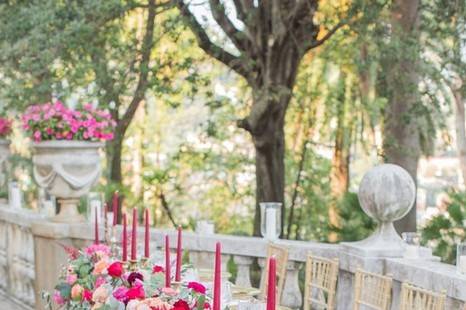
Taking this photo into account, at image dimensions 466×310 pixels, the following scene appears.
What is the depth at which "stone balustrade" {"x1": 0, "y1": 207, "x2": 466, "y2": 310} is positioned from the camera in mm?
6020

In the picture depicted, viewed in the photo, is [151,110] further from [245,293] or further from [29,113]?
[245,293]

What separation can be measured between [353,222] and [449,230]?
58.4 inches

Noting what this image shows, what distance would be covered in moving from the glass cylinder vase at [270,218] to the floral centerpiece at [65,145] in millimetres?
1575

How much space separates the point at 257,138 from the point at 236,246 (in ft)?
13.4

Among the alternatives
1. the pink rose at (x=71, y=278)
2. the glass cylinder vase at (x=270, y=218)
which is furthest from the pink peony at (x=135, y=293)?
the glass cylinder vase at (x=270, y=218)

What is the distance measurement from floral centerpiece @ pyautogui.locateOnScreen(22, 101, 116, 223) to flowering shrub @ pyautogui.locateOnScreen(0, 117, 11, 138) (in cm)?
266

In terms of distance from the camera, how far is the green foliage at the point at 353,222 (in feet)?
40.3

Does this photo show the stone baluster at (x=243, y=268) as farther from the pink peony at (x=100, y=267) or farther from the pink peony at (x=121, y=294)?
the pink peony at (x=121, y=294)

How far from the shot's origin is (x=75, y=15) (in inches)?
440

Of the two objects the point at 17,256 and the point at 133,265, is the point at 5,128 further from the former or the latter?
the point at 133,265

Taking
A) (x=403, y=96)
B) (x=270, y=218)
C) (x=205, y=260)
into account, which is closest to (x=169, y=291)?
(x=270, y=218)

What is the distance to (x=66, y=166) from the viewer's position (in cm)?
818

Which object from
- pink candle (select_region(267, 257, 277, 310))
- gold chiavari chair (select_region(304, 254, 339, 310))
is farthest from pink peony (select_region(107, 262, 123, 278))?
gold chiavari chair (select_region(304, 254, 339, 310))

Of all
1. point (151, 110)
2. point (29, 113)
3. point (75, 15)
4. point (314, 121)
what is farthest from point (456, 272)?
point (151, 110)
